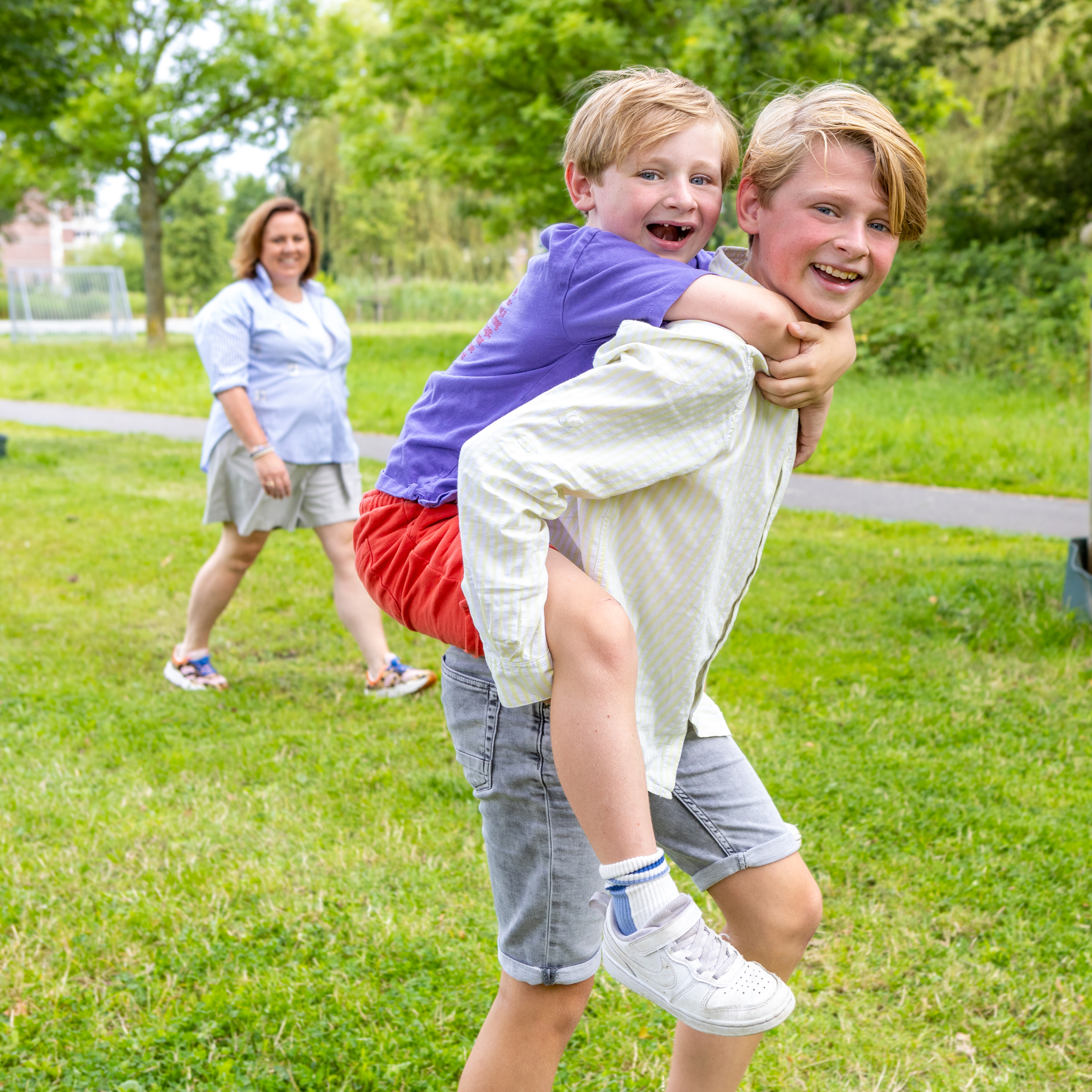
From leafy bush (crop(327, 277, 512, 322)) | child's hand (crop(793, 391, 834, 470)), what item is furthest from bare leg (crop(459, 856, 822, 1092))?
leafy bush (crop(327, 277, 512, 322))

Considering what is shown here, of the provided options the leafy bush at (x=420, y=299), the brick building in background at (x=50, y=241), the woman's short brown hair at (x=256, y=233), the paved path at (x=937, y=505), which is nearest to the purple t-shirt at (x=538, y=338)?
the woman's short brown hair at (x=256, y=233)

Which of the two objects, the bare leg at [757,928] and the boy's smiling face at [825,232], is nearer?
the boy's smiling face at [825,232]

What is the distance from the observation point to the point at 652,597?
1.82m

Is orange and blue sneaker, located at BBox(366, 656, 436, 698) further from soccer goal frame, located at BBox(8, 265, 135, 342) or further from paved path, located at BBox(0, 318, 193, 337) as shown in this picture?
soccer goal frame, located at BBox(8, 265, 135, 342)

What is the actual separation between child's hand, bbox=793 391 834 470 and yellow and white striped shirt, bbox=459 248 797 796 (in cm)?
13

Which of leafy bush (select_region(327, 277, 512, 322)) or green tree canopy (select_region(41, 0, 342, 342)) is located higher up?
green tree canopy (select_region(41, 0, 342, 342))

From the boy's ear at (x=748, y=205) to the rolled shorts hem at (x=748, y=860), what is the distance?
37.5 inches

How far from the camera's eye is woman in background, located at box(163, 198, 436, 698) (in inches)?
200

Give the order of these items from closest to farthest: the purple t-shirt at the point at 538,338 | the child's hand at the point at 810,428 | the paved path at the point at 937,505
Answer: the purple t-shirt at the point at 538,338, the child's hand at the point at 810,428, the paved path at the point at 937,505

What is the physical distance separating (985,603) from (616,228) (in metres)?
4.89

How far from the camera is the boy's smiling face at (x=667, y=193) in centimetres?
189

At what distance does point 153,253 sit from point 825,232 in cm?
2733

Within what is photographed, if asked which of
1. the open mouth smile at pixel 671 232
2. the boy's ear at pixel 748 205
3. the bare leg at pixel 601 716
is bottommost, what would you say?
the bare leg at pixel 601 716

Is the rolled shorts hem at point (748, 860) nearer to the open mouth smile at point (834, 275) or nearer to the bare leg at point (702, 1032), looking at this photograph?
the bare leg at point (702, 1032)
